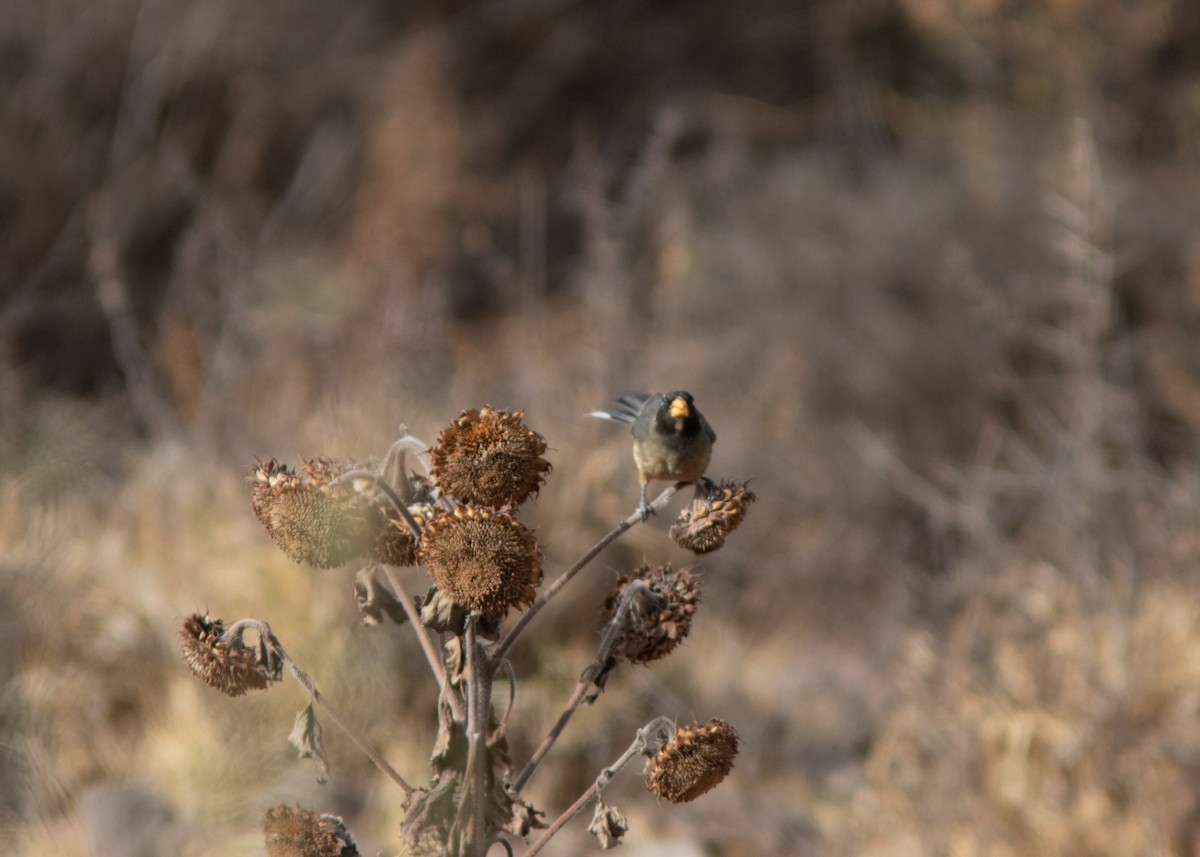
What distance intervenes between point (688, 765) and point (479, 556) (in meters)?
0.33

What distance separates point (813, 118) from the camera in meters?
11.1

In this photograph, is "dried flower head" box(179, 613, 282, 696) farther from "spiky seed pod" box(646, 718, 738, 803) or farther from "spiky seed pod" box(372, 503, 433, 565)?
"spiky seed pod" box(646, 718, 738, 803)

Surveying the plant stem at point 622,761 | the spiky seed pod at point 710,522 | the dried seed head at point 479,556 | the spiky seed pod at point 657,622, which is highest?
the dried seed head at point 479,556

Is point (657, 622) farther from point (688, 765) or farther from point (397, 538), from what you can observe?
point (397, 538)

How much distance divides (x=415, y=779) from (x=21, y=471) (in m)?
1.81

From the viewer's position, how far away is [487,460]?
138 centimetres

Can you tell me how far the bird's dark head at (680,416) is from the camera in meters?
1.62

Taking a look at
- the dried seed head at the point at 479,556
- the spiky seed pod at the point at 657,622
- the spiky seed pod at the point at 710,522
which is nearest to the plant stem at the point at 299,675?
the dried seed head at the point at 479,556

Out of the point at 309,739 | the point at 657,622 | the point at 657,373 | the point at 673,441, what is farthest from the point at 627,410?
the point at 657,373

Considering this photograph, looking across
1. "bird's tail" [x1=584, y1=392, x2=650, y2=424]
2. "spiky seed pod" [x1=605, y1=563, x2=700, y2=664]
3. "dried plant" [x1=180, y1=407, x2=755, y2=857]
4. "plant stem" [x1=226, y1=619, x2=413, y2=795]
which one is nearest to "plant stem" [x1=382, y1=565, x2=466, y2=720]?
"dried plant" [x1=180, y1=407, x2=755, y2=857]

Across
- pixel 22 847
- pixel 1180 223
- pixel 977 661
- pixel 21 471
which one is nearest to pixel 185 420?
pixel 21 471

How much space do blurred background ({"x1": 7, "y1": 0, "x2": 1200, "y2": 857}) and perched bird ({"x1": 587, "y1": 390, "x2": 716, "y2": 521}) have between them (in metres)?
0.37

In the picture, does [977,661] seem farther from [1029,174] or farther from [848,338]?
[1029,174]

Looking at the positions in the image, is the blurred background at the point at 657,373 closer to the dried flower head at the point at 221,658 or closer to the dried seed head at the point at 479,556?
the dried flower head at the point at 221,658
